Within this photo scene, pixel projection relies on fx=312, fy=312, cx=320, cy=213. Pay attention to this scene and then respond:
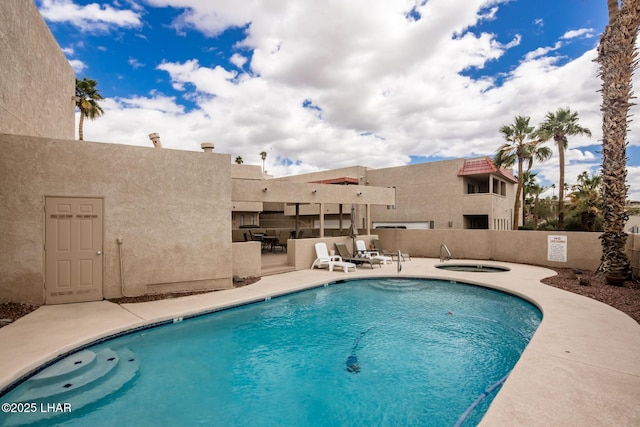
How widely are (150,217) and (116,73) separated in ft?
38.0

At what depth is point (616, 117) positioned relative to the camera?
10.0 m

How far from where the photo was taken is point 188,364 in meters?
5.40

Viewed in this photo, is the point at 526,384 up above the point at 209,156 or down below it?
below

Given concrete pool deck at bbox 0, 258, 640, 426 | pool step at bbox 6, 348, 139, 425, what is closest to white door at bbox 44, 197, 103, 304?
concrete pool deck at bbox 0, 258, 640, 426

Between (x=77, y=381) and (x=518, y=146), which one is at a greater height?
(x=518, y=146)

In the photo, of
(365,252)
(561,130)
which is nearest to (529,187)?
(561,130)

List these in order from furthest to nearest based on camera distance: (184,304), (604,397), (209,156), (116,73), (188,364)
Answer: (116,73), (209,156), (184,304), (188,364), (604,397)

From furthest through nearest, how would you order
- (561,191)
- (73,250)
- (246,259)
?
(561,191)
(246,259)
(73,250)

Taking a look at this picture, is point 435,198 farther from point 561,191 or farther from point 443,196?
point 561,191

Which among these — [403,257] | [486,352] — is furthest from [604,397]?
[403,257]

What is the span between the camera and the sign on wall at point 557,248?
1337cm

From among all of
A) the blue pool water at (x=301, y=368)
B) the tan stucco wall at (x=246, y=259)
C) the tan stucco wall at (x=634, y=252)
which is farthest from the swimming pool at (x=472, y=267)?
the tan stucco wall at (x=246, y=259)

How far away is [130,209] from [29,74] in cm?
512

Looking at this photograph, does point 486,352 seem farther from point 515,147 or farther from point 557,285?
point 515,147
